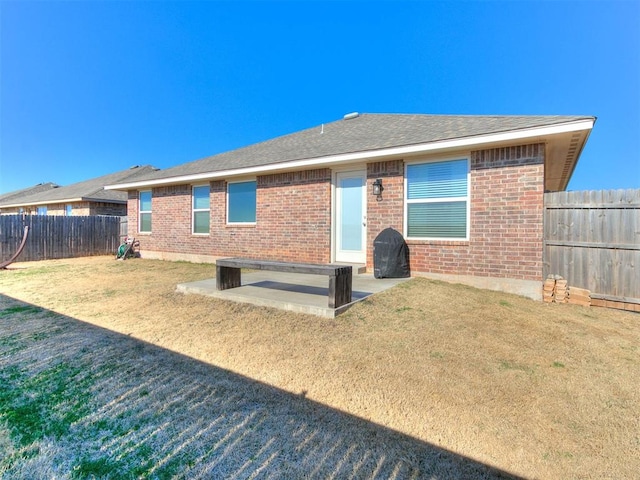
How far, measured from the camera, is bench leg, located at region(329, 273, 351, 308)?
160 inches

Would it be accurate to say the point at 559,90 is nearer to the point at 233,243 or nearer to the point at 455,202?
the point at 455,202

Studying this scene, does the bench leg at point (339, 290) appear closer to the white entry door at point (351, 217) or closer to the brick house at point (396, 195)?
the brick house at point (396, 195)

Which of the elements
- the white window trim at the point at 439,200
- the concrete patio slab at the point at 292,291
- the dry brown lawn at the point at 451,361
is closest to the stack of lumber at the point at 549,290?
the dry brown lawn at the point at 451,361

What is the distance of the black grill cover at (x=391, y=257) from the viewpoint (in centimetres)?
637

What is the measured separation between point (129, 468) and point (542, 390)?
3.06m

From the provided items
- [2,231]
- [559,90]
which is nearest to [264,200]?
[2,231]

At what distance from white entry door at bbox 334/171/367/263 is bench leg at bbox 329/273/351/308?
3.22 metres

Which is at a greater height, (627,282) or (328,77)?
(328,77)

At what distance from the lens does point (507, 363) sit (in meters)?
2.94

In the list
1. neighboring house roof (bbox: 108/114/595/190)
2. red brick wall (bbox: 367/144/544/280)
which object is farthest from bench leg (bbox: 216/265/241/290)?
red brick wall (bbox: 367/144/544/280)

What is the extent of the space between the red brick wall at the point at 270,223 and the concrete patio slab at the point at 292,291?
156 cm

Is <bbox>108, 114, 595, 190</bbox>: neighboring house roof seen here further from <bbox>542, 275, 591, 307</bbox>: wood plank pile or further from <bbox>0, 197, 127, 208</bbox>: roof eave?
<bbox>0, 197, 127, 208</bbox>: roof eave

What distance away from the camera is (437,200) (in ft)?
21.1

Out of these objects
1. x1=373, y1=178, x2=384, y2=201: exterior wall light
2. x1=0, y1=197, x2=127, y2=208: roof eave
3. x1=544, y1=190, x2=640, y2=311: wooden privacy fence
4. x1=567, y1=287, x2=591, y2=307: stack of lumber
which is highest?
x1=0, y1=197, x2=127, y2=208: roof eave
